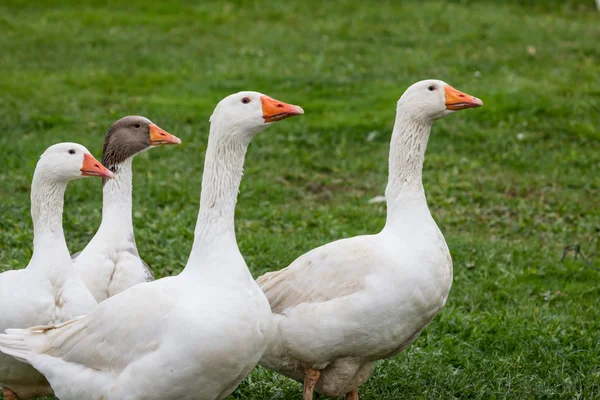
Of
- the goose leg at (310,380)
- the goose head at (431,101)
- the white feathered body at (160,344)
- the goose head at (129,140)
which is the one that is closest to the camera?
the white feathered body at (160,344)

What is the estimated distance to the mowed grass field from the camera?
273 inches

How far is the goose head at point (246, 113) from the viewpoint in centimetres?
501

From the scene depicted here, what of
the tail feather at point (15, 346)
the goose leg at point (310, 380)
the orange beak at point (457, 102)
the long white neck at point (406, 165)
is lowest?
the goose leg at point (310, 380)

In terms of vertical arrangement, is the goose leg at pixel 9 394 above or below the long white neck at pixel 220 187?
below

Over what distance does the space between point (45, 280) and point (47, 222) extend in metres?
0.45

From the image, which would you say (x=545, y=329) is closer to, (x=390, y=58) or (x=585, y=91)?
(x=585, y=91)

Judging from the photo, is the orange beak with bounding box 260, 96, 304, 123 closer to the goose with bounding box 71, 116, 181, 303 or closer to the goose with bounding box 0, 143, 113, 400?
the goose with bounding box 0, 143, 113, 400

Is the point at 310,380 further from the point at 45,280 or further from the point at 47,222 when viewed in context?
the point at 47,222

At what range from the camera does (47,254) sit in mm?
5535

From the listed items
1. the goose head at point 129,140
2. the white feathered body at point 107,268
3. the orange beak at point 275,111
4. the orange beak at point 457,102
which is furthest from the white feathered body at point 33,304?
the orange beak at point 457,102

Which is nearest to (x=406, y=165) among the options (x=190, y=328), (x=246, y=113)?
(x=246, y=113)

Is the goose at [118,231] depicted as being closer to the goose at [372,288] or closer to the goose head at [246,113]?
the goose at [372,288]

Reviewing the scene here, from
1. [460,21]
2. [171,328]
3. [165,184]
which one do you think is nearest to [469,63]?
[460,21]

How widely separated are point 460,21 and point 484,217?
8479 millimetres
